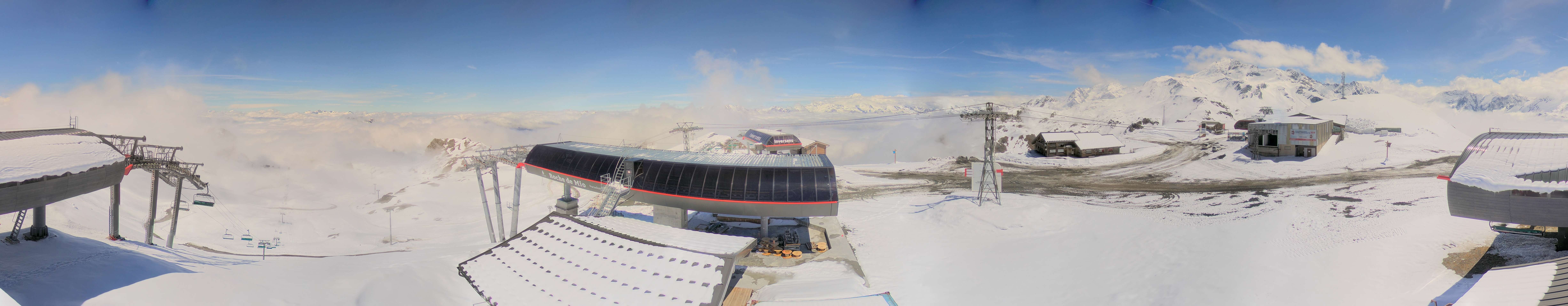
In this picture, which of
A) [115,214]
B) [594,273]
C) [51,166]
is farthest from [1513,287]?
[115,214]

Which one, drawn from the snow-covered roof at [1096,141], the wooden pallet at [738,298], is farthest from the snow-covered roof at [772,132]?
the wooden pallet at [738,298]

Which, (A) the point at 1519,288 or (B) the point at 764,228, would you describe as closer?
(A) the point at 1519,288

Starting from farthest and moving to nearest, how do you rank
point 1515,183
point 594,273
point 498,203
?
point 498,203, point 1515,183, point 594,273

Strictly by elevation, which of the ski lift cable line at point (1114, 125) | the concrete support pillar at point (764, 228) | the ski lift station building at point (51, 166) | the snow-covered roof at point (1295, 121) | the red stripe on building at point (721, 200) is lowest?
the concrete support pillar at point (764, 228)

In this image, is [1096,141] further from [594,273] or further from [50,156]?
[50,156]

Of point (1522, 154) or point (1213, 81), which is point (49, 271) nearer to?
point (1522, 154)

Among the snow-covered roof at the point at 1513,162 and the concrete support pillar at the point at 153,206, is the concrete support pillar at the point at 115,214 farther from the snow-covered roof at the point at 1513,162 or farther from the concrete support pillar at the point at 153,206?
the snow-covered roof at the point at 1513,162

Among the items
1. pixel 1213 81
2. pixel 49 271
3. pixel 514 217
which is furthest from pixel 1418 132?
pixel 1213 81
